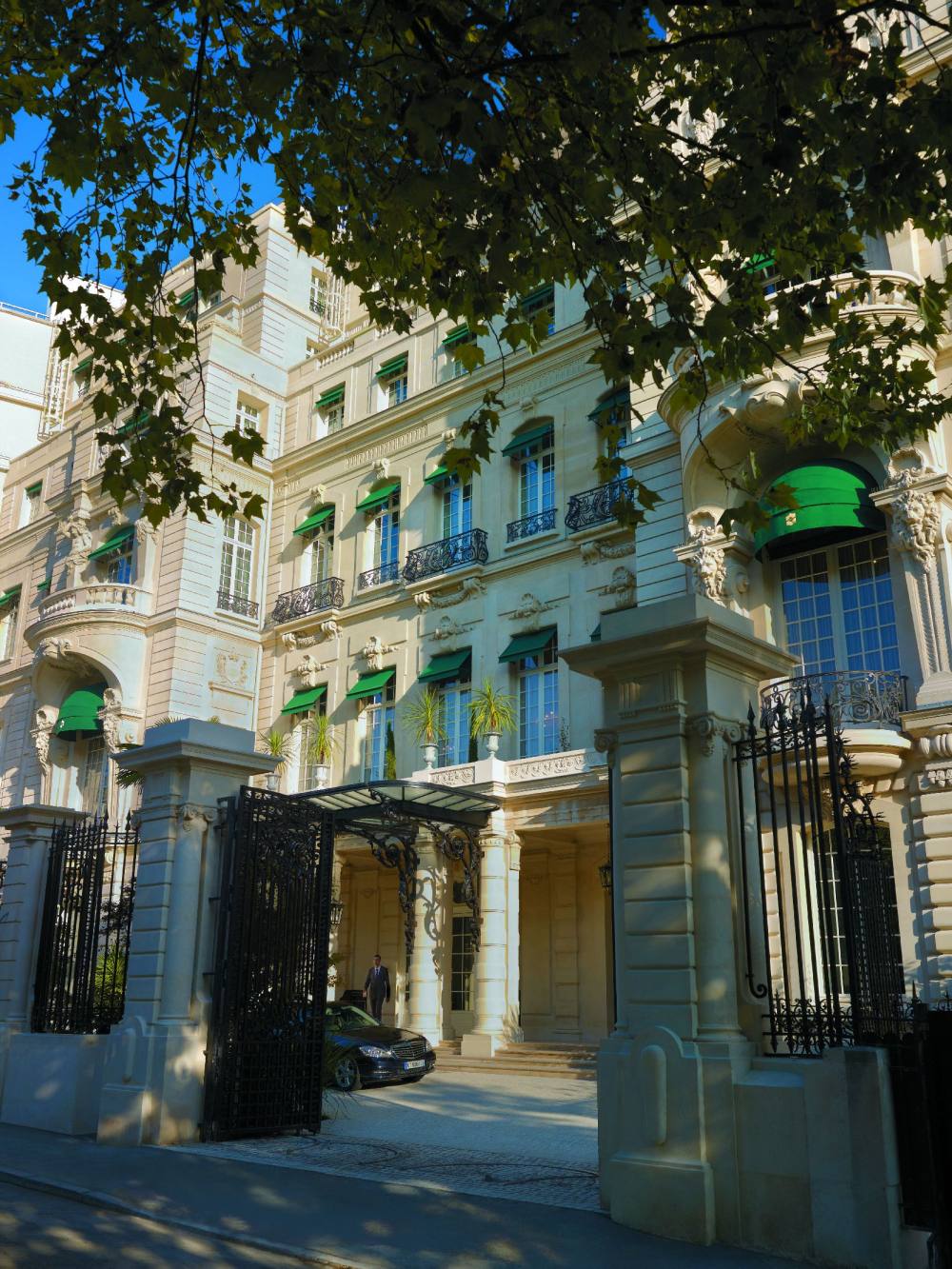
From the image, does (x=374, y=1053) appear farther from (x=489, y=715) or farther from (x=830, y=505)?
(x=830, y=505)

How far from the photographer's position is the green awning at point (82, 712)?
1174 inches

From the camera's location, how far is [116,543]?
31781mm

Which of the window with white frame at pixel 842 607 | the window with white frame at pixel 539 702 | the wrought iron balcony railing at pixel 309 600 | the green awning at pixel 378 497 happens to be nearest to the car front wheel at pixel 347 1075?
the window with white frame at pixel 539 702

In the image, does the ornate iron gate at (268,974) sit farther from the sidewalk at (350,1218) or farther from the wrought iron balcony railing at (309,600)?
the wrought iron balcony railing at (309,600)

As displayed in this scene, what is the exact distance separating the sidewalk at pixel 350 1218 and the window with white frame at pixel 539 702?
14.3 meters

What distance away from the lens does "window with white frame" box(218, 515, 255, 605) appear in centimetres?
3047

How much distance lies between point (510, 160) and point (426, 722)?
1630 cm

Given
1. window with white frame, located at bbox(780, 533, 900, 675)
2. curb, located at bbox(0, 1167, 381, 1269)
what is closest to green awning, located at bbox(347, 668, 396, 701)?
window with white frame, located at bbox(780, 533, 900, 675)

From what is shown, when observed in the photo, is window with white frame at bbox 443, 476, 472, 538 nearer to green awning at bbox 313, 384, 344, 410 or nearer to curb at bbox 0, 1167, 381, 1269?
green awning at bbox 313, 384, 344, 410

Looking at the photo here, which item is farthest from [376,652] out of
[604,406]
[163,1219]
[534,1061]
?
[163,1219]

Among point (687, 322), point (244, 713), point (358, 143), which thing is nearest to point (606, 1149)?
point (687, 322)

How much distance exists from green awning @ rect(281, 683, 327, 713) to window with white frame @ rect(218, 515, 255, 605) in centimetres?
356

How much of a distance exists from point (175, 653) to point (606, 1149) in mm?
23041

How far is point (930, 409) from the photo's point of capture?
9383 mm
